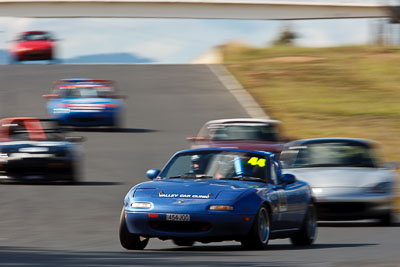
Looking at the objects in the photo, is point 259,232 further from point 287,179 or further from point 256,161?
point 287,179

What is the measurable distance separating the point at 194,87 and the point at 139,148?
12882 mm

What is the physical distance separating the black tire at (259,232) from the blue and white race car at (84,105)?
1763 cm

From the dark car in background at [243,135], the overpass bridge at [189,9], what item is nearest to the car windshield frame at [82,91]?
→ the dark car in background at [243,135]

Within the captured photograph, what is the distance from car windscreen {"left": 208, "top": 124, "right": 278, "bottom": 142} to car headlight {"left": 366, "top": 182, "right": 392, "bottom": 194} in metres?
6.93

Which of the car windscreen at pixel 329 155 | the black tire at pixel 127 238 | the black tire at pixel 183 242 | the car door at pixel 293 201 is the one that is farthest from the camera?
the car windscreen at pixel 329 155

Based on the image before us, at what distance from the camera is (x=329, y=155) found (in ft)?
56.8

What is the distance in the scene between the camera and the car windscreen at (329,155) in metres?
17.1

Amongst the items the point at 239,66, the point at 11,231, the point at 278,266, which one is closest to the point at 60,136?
the point at 11,231

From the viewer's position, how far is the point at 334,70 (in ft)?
145

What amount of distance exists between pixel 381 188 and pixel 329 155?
1446 mm

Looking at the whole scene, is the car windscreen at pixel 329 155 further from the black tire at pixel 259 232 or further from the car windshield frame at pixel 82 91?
the car windshield frame at pixel 82 91

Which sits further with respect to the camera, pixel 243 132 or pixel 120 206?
pixel 243 132

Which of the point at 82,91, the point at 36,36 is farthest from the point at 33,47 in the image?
the point at 82,91

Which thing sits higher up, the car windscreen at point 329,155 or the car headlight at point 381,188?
the car windscreen at point 329,155
